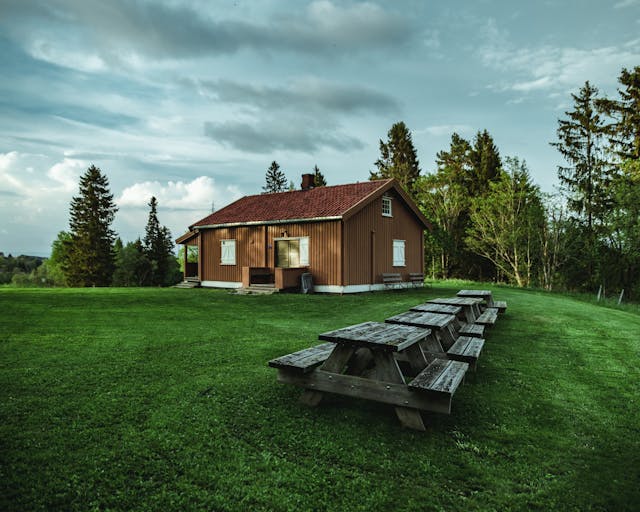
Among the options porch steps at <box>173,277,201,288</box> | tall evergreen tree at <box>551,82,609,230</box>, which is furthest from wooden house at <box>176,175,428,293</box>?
tall evergreen tree at <box>551,82,609,230</box>

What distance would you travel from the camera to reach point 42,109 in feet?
51.7

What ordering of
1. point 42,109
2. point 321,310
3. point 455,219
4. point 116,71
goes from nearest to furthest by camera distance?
point 321,310 → point 116,71 → point 42,109 → point 455,219

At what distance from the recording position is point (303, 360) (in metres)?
3.89

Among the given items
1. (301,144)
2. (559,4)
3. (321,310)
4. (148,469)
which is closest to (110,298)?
(321,310)

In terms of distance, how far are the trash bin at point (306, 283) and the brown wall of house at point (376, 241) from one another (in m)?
1.57

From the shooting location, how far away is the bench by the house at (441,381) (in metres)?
3.21

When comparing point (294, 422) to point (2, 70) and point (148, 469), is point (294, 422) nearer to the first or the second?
point (148, 469)

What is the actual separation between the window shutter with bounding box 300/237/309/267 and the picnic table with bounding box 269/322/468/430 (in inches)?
518

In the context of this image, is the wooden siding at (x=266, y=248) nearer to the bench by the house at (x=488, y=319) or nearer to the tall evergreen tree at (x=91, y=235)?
the bench by the house at (x=488, y=319)

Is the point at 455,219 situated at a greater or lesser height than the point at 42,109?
lesser

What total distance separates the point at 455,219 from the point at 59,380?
33.8 m

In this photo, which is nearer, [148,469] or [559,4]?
[148,469]

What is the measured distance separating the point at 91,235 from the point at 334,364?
4306 cm

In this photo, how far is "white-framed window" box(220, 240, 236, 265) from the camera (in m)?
19.8
